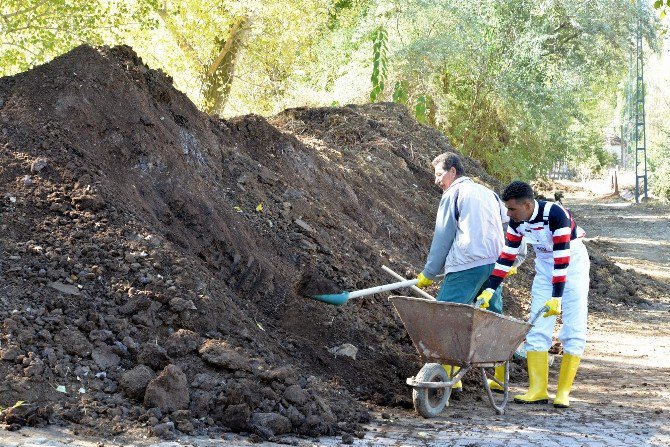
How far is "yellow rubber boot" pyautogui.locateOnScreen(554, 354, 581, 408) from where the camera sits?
6.66m

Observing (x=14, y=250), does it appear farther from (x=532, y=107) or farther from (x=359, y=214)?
(x=532, y=107)

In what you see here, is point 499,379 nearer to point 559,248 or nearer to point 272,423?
point 559,248

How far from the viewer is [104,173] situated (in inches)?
278

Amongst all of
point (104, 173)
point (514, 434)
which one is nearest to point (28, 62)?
point (104, 173)

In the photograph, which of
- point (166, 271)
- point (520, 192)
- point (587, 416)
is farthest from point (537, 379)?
point (166, 271)

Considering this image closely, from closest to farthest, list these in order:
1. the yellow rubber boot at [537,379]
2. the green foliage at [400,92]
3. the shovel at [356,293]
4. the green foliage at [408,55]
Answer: the shovel at [356,293] → the yellow rubber boot at [537,379] → the green foliage at [408,55] → the green foliage at [400,92]

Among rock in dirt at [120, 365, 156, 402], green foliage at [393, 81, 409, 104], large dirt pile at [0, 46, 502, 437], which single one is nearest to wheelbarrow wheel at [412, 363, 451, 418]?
large dirt pile at [0, 46, 502, 437]

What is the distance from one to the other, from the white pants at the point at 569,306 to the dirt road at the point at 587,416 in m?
0.49

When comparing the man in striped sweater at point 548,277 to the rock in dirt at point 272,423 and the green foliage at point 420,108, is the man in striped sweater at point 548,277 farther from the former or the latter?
the green foliage at point 420,108

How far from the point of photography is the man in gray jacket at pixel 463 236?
6.48 metres

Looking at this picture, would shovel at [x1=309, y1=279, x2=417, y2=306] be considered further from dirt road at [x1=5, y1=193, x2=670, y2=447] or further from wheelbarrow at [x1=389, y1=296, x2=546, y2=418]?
dirt road at [x1=5, y1=193, x2=670, y2=447]

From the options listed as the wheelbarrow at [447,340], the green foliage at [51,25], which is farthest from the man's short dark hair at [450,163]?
the green foliage at [51,25]

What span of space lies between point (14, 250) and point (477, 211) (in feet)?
10.9

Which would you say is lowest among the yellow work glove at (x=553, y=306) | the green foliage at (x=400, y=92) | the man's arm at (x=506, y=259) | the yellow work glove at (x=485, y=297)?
the yellow work glove at (x=553, y=306)
